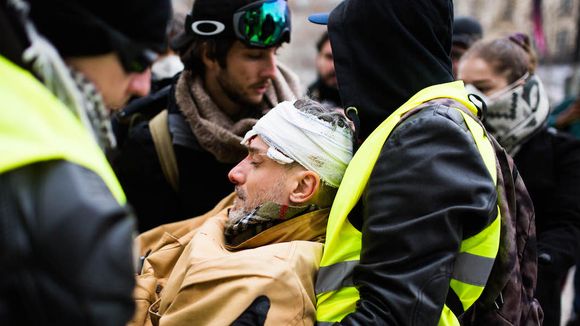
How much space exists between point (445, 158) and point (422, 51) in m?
0.45

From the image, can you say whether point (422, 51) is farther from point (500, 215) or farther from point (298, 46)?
point (298, 46)

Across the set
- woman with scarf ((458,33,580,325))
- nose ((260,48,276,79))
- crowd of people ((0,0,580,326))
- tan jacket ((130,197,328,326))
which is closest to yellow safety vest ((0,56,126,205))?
crowd of people ((0,0,580,326))

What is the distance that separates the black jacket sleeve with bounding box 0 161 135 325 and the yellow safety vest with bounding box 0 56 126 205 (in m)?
→ 0.03

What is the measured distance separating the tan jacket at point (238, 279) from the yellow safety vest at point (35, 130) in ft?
2.59

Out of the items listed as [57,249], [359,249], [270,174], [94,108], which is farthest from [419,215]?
[57,249]

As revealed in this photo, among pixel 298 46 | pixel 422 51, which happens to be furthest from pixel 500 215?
pixel 298 46

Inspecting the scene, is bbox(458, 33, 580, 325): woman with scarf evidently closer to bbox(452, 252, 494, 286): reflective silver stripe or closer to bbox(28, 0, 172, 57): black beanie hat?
bbox(452, 252, 494, 286): reflective silver stripe

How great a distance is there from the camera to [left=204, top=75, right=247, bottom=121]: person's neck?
3.25 metres

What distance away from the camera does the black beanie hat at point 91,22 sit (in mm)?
1260

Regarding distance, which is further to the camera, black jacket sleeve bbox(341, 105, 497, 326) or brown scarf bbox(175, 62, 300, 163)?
brown scarf bbox(175, 62, 300, 163)

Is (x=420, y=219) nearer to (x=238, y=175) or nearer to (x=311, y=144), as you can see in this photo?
(x=311, y=144)

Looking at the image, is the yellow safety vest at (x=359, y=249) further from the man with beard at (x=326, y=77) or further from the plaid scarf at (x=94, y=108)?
the man with beard at (x=326, y=77)

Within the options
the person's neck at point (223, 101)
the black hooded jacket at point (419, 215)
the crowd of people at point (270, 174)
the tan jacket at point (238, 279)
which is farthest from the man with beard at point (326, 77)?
the black hooded jacket at point (419, 215)

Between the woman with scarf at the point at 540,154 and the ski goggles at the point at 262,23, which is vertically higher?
the ski goggles at the point at 262,23
